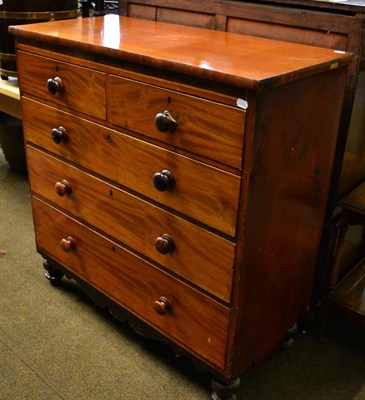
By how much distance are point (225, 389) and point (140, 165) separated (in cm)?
65

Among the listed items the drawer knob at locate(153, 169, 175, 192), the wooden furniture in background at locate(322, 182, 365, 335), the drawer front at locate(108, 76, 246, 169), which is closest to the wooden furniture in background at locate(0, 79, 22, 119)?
the drawer front at locate(108, 76, 246, 169)

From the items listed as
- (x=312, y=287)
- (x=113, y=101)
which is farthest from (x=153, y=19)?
(x=312, y=287)

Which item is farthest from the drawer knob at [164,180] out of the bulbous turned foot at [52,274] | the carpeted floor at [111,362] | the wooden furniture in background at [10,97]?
the wooden furniture in background at [10,97]

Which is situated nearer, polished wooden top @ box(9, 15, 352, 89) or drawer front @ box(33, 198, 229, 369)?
polished wooden top @ box(9, 15, 352, 89)

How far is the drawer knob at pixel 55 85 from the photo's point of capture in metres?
1.47

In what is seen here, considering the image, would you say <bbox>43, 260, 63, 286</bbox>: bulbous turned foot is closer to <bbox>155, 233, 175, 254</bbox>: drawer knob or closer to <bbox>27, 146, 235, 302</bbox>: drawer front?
<bbox>27, 146, 235, 302</bbox>: drawer front

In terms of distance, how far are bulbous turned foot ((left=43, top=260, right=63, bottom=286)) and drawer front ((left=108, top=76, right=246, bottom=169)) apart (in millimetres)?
773

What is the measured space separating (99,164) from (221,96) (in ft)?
1.68

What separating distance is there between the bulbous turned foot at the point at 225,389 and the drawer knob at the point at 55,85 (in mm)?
924

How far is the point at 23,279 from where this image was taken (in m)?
2.00

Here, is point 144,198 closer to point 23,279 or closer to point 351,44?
point 351,44

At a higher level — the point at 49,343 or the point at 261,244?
the point at 261,244

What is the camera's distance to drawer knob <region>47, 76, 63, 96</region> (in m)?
1.47

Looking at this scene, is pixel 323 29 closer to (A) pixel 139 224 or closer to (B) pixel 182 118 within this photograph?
(B) pixel 182 118
